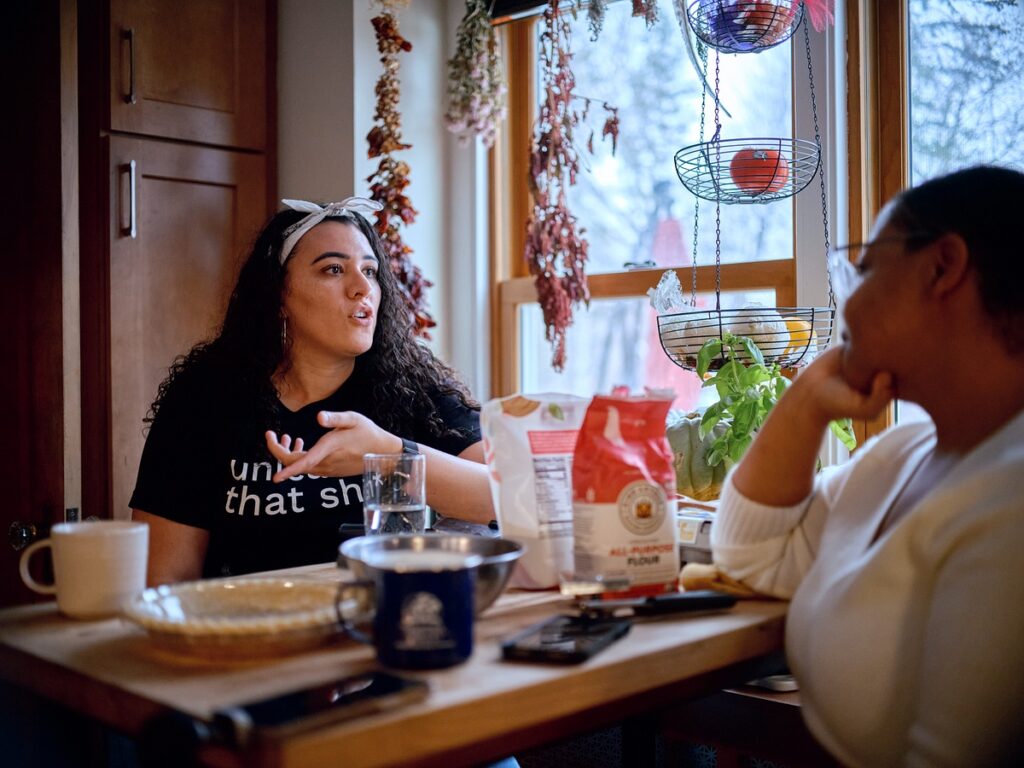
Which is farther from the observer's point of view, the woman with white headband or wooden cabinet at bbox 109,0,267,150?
wooden cabinet at bbox 109,0,267,150

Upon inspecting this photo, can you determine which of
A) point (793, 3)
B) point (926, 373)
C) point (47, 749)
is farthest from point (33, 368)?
point (926, 373)

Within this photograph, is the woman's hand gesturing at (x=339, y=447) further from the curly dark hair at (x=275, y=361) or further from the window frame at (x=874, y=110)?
the window frame at (x=874, y=110)

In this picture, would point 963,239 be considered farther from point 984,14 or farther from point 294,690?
point 984,14

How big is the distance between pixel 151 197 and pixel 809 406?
84.2 inches

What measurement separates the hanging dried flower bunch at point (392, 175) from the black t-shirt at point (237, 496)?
34.3 inches

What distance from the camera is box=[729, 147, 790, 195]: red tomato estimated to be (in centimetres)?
202

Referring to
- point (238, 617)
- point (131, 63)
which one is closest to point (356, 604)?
point (238, 617)

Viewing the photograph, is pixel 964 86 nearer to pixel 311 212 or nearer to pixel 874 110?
pixel 874 110

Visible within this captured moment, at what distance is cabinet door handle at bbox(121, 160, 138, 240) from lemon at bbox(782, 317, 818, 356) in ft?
5.75

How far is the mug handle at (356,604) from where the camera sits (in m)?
0.96

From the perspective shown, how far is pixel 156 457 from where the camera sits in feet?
6.23

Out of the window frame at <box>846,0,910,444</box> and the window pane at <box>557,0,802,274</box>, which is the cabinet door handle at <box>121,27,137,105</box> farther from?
the window frame at <box>846,0,910,444</box>

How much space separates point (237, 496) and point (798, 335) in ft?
3.64

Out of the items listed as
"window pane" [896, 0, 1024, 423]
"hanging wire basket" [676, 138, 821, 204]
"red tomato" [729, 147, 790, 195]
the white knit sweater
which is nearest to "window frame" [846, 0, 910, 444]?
"window pane" [896, 0, 1024, 423]
